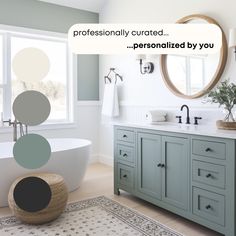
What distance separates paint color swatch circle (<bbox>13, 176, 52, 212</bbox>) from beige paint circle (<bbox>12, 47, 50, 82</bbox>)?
1.26 feet

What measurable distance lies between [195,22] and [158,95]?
0.96 metres

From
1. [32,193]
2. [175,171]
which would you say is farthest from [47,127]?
[32,193]

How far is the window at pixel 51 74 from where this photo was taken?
151 inches

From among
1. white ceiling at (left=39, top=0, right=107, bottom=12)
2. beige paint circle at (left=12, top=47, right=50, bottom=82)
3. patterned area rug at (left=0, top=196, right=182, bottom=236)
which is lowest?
patterned area rug at (left=0, top=196, right=182, bottom=236)

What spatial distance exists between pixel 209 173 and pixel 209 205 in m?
0.25

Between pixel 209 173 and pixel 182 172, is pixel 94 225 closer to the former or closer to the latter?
pixel 182 172

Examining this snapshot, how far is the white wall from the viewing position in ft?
9.12

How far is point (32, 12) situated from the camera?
3994 mm

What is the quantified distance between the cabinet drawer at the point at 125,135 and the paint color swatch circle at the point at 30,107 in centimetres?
194

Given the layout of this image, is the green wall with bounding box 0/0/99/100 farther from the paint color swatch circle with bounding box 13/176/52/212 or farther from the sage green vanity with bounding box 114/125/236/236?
the paint color swatch circle with bounding box 13/176/52/212

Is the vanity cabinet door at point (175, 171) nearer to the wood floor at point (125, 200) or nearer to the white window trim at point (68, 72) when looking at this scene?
the wood floor at point (125, 200)

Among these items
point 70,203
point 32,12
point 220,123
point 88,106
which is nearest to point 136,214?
point 70,203

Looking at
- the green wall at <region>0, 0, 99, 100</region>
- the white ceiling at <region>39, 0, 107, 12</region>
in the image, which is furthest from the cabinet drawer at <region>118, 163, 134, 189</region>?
the white ceiling at <region>39, 0, 107, 12</region>

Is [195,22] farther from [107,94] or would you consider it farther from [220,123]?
[107,94]
